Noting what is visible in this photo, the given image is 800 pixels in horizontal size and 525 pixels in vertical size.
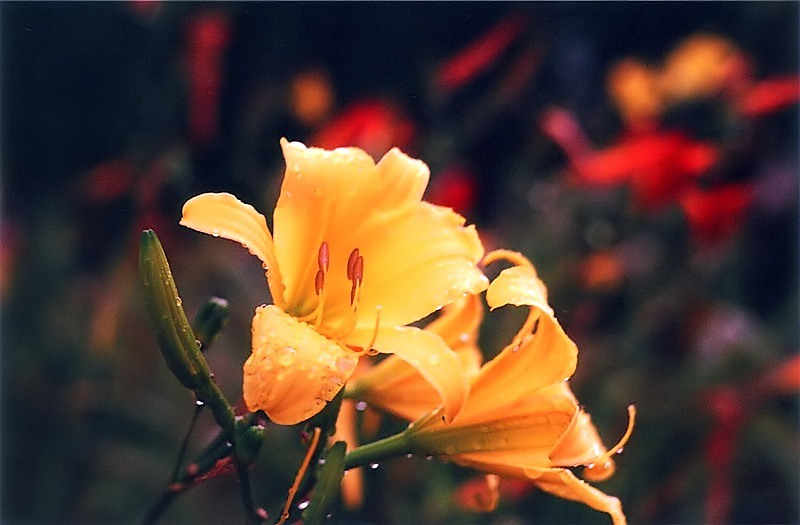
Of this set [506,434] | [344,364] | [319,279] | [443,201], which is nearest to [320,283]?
[319,279]

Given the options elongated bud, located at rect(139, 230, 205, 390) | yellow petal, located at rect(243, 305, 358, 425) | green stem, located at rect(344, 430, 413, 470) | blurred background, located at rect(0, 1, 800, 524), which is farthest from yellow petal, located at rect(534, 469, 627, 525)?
blurred background, located at rect(0, 1, 800, 524)

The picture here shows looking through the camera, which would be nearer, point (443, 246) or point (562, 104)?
point (443, 246)

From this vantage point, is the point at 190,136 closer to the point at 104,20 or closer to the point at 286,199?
the point at 104,20

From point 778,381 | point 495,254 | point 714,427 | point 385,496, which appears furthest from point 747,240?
point 495,254

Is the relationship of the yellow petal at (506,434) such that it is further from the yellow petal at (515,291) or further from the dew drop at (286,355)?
the dew drop at (286,355)

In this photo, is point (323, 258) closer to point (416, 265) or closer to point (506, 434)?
point (416, 265)

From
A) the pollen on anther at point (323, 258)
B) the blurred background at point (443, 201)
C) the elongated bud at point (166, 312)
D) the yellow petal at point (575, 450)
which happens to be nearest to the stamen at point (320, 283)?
the pollen on anther at point (323, 258)

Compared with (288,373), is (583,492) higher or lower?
lower
